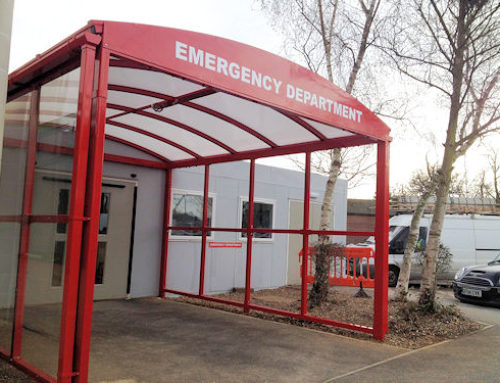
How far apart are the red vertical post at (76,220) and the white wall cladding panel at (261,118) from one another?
2017 millimetres

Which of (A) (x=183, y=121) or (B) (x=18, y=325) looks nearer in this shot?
(B) (x=18, y=325)

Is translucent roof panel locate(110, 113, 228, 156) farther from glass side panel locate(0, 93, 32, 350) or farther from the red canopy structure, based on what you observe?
glass side panel locate(0, 93, 32, 350)

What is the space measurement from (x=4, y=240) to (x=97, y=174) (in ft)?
6.02

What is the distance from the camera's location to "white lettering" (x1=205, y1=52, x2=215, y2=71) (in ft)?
14.2

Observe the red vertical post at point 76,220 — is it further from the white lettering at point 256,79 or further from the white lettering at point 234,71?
the white lettering at point 256,79

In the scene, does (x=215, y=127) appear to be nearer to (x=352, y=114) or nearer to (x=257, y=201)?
(x=352, y=114)

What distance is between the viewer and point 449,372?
488 cm

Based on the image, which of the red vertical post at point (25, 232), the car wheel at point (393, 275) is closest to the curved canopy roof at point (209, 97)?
the red vertical post at point (25, 232)

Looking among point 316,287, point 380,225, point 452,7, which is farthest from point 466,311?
point 452,7

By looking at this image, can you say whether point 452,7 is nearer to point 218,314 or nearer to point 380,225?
point 380,225

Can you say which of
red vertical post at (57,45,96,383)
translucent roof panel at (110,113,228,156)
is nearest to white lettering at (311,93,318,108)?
translucent roof panel at (110,113,228,156)

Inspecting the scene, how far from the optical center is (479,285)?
1003 cm

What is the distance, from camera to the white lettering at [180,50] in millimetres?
4082

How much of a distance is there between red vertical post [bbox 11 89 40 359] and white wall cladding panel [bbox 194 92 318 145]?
6.48 feet
